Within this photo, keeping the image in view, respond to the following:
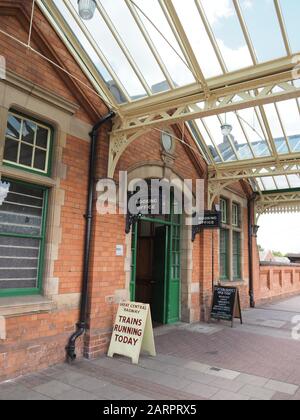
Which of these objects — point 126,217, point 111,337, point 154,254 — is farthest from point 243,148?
point 111,337

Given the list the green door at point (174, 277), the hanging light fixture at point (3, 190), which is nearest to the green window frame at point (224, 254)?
the green door at point (174, 277)

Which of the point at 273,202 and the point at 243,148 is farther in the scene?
the point at 273,202

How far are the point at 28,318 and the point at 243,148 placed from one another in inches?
276

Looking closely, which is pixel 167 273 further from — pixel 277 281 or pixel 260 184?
pixel 277 281

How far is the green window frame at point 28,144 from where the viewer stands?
4.87 metres

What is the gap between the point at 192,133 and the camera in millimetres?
8883

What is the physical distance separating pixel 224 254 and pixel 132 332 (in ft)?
20.7

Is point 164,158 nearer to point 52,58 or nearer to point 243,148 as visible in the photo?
point 243,148

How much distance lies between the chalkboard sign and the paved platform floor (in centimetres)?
132

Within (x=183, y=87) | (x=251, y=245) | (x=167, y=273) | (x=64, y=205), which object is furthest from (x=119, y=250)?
(x=251, y=245)

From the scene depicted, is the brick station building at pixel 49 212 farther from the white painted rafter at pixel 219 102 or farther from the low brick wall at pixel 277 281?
the low brick wall at pixel 277 281

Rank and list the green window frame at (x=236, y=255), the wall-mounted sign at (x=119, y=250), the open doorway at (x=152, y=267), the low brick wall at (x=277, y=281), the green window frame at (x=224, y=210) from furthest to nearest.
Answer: the low brick wall at (x=277, y=281) → the green window frame at (x=236, y=255) → the green window frame at (x=224, y=210) → the open doorway at (x=152, y=267) → the wall-mounted sign at (x=119, y=250)

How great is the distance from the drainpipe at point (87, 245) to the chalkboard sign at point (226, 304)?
446 centimetres

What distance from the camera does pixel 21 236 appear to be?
16.1ft
